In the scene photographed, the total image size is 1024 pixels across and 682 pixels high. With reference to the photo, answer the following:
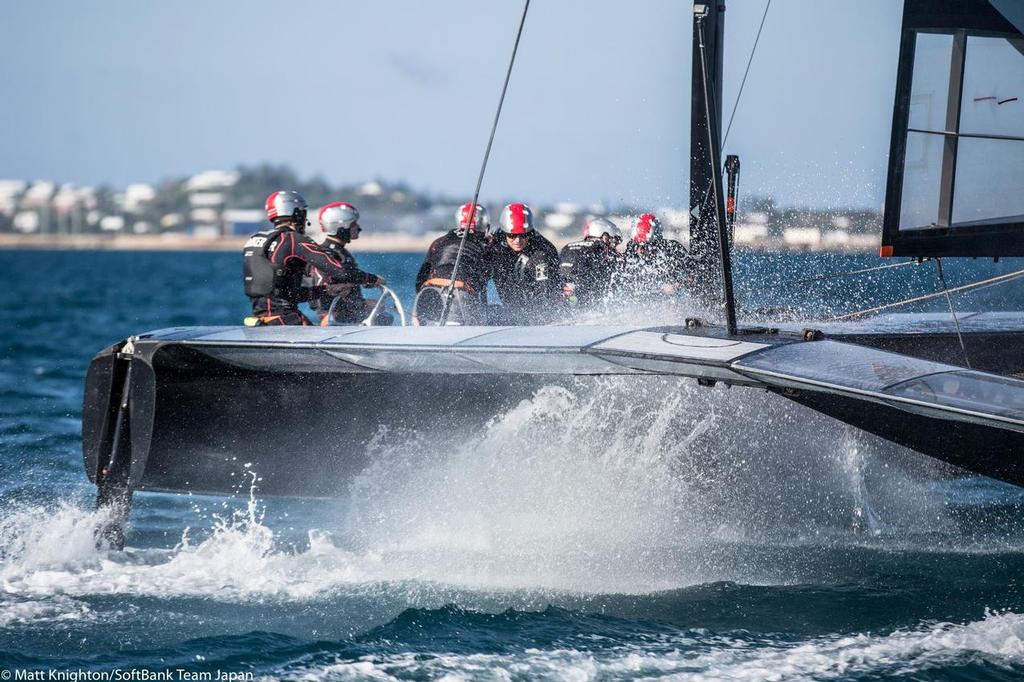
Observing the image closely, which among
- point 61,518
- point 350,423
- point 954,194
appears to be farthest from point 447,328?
point 954,194

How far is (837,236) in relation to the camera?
11.2 m

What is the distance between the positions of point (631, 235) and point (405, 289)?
6.94 m

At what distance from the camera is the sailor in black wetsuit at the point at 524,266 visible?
823 centimetres

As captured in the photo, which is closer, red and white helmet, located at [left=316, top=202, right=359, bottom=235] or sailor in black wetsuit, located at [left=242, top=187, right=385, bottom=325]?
sailor in black wetsuit, located at [left=242, top=187, right=385, bottom=325]

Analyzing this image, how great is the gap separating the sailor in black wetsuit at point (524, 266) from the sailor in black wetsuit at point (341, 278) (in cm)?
100

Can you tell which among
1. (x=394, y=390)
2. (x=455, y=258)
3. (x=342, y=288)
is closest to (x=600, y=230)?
(x=455, y=258)

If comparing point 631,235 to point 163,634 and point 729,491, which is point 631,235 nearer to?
point 729,491

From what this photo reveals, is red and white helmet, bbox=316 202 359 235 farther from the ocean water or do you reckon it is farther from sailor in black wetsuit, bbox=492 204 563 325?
the ocean water

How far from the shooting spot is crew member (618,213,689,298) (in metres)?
8.56

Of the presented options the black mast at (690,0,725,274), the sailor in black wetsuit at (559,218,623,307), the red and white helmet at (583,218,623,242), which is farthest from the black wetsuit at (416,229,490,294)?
the red and white helmet at (583,218,623,242)

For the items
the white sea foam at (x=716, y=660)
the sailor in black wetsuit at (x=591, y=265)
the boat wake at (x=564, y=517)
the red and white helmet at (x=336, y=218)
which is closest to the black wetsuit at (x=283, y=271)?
the red and white helmet at (x=336, y=218)

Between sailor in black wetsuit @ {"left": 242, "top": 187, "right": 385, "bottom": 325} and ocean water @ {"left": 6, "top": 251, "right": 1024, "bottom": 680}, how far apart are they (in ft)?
3.67

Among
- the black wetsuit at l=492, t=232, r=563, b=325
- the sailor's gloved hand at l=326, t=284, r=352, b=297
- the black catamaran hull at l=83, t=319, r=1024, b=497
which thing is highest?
the black wetsuit at l=492, t=232, r=563, b=325

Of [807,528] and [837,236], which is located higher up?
[837,236]
